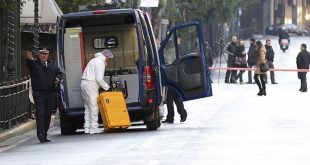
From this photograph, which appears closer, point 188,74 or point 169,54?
point 188,74

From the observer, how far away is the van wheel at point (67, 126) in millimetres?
21087

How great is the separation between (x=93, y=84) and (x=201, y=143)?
380 centimetres

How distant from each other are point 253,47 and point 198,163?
98.8ft

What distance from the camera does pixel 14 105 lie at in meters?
22.5

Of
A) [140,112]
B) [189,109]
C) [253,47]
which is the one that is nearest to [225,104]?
[189,109]

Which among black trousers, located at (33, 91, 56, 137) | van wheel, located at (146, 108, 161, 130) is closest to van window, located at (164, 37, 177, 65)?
van wheel, located at (146, 108, 161, 130)

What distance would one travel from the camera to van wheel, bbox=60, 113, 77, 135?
830 inches

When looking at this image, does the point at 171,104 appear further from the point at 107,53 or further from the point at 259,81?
the point at 259,81

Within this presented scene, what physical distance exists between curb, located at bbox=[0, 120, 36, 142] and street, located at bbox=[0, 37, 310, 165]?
1.39ft

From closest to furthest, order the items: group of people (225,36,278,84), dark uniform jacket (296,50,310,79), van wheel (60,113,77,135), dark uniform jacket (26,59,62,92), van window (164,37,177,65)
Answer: dark uniform jacket (26,59,62,92) → van wheel (60,113,77,135) → van window (164,37,177,65) → dark uniform jacket (296,50,310,79) → group of people (225,36,278,84)

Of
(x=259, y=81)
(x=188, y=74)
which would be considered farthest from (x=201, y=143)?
(x=259, y=81)

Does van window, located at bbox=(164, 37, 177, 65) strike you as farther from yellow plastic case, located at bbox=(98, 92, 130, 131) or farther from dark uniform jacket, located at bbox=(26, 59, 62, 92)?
dark uniform jacket, located at bbox=(26, 59, 62, 92)

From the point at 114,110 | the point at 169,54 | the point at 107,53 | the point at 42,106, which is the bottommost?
the point at 114,110

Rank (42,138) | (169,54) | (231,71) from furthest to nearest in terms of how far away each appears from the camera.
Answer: (231,71)
(169,54)
(42,138)
